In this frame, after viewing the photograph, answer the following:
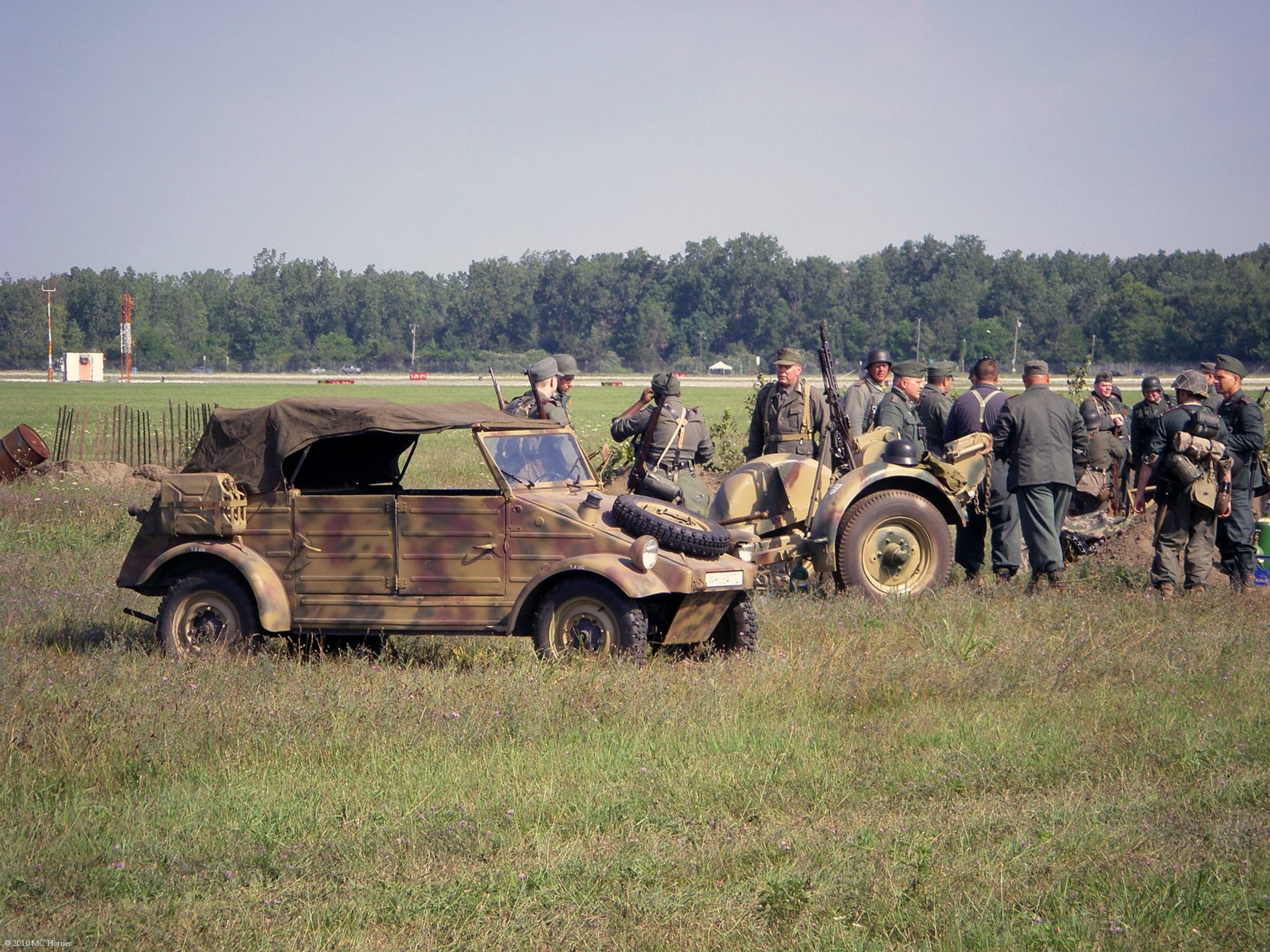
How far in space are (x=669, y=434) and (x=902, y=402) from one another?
2.18 meters

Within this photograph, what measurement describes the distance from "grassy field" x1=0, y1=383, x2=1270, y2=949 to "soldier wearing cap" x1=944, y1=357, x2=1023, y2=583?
7.87 feet

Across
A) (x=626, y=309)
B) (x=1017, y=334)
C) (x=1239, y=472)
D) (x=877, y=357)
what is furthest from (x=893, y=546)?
(x=626, y=309)

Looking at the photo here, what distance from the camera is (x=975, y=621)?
876cm

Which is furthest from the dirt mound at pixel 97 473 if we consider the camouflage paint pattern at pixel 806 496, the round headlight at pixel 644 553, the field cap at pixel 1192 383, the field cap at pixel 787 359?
the field cap at pixel 1192 383

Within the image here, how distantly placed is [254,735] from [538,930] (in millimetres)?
2462

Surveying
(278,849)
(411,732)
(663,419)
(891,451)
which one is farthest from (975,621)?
(278,849)

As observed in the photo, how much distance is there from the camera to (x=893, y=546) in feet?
31.6

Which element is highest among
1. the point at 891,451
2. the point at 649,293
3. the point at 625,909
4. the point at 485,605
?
the point at 649,293

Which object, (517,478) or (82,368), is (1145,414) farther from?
(82,368)

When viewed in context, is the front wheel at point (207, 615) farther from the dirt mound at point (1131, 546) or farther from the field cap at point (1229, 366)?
the dirt mound at point (1131, 546)

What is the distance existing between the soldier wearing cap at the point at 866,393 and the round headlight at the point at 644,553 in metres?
5.06

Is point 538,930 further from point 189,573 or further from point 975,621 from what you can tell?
point 975,621

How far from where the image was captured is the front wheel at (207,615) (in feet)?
25.2

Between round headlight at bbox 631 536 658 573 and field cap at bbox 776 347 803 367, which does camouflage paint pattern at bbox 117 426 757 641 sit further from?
field cap at bbox 776 347 803 367
